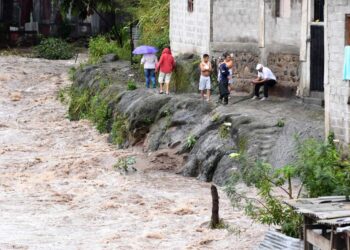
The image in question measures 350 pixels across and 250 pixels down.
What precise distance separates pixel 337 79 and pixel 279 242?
6.01 m

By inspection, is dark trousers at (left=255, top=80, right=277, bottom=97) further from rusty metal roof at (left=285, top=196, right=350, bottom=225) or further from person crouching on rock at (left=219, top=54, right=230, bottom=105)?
rusty metal roof at (left=285, top=196, right=350, bottom=225)

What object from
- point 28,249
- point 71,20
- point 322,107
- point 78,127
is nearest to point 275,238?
point 28,249

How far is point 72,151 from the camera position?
94.4 feet

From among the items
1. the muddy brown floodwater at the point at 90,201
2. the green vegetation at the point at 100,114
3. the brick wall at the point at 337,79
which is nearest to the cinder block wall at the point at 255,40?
the muddy brown floodwater at the point at 90,201

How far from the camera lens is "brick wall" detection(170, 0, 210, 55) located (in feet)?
95.0

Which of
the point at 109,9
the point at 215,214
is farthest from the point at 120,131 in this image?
the point at 109,9

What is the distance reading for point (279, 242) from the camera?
606 inches

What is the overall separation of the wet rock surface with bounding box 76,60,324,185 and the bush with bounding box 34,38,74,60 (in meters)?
16.5

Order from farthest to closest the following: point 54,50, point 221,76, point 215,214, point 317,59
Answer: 1. point 54,50
2. point 221,76
3. point 317,59
4. point 215,214

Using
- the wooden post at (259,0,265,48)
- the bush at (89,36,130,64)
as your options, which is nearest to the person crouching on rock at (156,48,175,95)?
the wooden post at (259,0,265,48)

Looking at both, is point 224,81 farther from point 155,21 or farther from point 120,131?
point 155,21

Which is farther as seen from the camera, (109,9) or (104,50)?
(109,9)

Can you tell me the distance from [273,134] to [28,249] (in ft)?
21.6

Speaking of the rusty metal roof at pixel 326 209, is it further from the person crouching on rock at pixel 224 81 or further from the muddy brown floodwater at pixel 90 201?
the person crouching on rock at pixel 224 81
